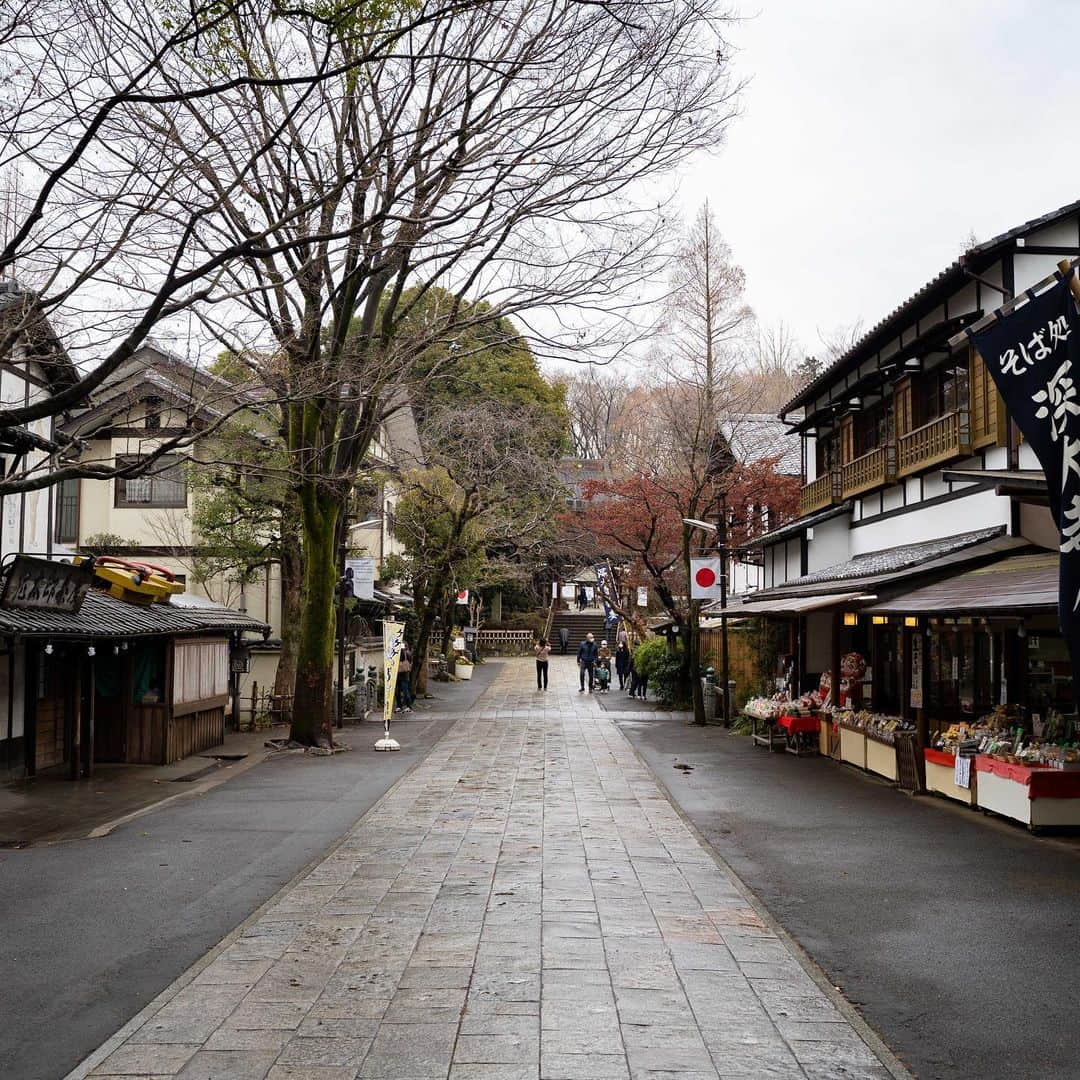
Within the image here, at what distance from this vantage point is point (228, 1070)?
541 cm

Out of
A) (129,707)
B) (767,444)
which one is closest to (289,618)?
(129,707)

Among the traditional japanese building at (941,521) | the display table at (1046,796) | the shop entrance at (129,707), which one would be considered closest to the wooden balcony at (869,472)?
the traditional japanese building at (941,521)

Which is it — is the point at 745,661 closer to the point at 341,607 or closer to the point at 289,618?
the point at 341,607

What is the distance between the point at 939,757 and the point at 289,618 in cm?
1630

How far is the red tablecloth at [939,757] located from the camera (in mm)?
13769

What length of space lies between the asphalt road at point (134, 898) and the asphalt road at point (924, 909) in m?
4.18

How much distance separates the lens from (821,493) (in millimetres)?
23922

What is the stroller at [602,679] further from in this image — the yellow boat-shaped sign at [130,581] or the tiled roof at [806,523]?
the yellow boat-shaped sign at [130,581]

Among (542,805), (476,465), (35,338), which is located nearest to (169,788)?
(542,805)

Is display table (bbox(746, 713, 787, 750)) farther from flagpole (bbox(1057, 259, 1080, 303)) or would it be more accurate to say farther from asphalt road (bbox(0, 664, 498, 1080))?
flagpole (bbox(1057, 259, 1080, 303))

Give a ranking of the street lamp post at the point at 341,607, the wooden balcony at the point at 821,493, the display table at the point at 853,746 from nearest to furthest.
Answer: the display table at the point at 853,746
the wooden balcony at the point at 821,493
the street lamp post at the point at 341,607

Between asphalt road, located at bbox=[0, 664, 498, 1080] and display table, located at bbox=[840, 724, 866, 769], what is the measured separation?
23.3 ft

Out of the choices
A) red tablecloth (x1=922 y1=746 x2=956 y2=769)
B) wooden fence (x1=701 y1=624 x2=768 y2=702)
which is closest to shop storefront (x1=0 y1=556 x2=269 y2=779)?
red tablecloth (x1=922 y1=746 x2=956 y2=769)

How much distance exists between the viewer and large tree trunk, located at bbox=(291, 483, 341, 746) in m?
20.3
